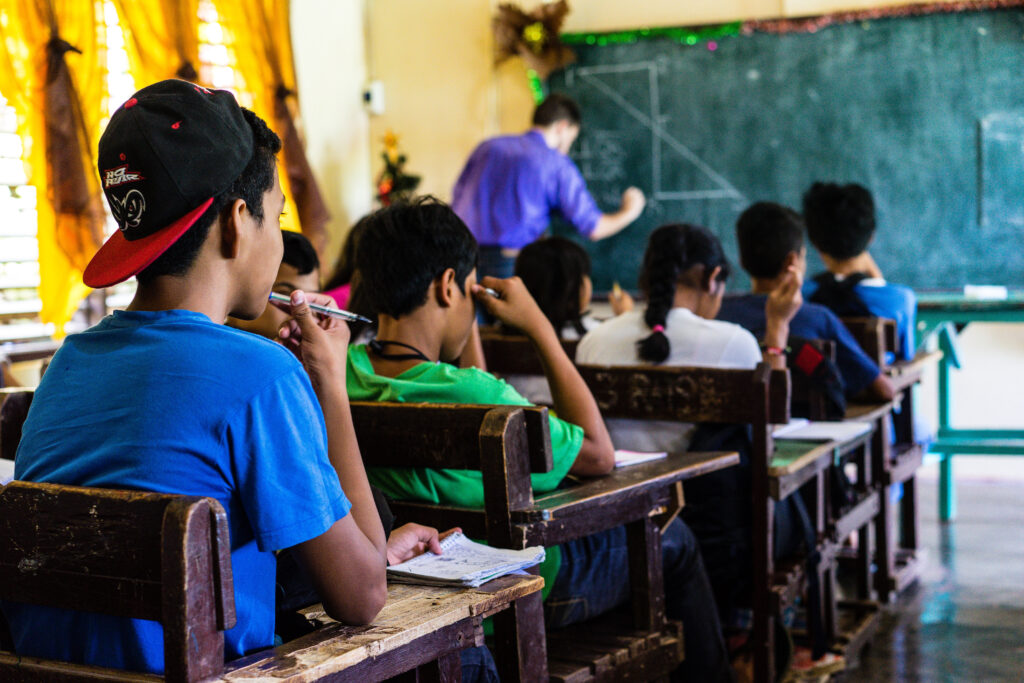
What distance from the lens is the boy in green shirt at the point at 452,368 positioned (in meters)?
1.71

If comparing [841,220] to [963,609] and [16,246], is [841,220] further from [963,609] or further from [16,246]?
[16,246]

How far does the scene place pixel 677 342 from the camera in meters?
2.47

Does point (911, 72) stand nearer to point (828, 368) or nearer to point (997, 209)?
point (997, 209)

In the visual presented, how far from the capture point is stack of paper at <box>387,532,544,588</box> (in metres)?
1.23

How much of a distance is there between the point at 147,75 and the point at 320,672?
4.14 m

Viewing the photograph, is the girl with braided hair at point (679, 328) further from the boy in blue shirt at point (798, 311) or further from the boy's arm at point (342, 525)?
the boy's arm at point (342, 525)

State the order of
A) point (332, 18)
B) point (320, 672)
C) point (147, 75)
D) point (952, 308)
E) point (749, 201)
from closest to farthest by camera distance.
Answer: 1. point (320, 672)
2. point (952, 308)
3. point (147, 75)
4. point (749, 201)
5. point (332, 18)

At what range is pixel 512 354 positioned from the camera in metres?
2.85

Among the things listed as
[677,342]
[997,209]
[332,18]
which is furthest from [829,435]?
[332,18]

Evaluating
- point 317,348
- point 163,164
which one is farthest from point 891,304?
point 163,164

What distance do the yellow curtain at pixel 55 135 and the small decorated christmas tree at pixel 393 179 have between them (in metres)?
1.77

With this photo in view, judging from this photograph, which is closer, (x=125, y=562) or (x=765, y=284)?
(x=125, y=562)

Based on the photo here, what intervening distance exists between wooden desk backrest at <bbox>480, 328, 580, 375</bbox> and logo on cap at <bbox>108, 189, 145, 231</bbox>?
1738 mm

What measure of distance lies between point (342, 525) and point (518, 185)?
4.06 metres
